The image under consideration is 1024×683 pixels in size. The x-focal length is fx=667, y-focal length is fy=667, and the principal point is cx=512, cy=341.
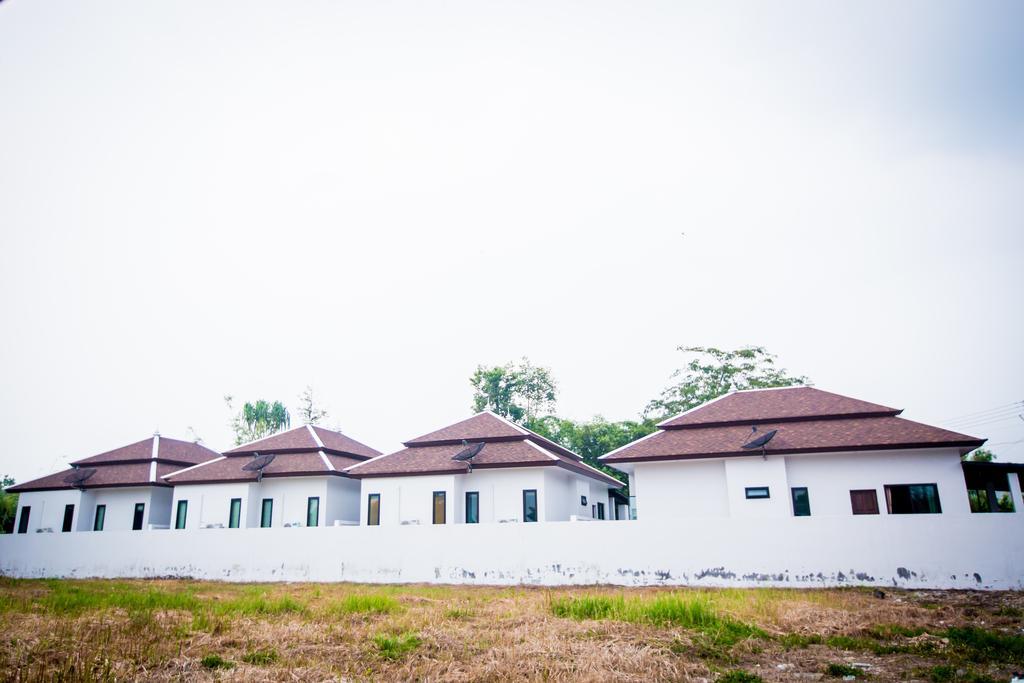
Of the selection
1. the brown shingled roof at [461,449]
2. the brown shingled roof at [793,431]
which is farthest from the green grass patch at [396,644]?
the brown shingled roof at [461,449]

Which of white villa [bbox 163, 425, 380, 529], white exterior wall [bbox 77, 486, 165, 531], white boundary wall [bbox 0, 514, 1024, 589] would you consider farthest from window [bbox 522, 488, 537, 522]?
white exterior wall [bbox 77, 486, 165, 531]

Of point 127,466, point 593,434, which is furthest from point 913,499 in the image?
point 127,466

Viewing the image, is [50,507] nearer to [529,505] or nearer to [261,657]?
[529,505]

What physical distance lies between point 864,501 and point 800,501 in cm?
171

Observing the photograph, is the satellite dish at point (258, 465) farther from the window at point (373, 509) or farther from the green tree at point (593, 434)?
the green tree at point (593, 434)

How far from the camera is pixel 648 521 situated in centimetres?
1717

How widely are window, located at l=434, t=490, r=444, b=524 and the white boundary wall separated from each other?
10.6 feet

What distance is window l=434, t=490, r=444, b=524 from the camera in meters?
22.7

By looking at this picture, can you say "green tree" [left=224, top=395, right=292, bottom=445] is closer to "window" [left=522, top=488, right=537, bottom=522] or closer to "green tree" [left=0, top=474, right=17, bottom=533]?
"green tree" [left=0, top=474, right=17, bottom=533]

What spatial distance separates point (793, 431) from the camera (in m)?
20.1

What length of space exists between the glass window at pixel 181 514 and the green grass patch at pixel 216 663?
67.9ft

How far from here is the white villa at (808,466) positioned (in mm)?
18609

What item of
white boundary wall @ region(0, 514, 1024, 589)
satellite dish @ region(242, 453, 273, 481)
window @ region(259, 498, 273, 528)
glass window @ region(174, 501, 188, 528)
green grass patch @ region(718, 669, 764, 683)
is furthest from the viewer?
glass window @ region(174, 501, 188, 528)

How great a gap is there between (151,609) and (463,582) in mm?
8811
